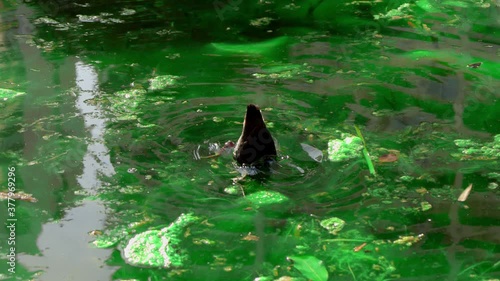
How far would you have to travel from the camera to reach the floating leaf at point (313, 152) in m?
2.37

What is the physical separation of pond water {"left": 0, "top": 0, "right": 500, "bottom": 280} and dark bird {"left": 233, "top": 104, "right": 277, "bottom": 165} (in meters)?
0.06

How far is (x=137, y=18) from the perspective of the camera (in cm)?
353

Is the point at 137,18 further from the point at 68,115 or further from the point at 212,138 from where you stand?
the point at 212,138

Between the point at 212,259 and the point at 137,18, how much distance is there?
5.95 ft

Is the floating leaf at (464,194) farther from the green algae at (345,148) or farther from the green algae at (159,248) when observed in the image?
the green algae at (159,248)

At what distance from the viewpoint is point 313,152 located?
240 centimetres

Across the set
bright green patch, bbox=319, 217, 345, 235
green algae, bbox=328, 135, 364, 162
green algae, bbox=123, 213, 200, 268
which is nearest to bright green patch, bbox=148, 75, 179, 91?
green algae, bbox=328, 135, 364, 162

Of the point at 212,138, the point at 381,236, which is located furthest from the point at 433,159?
the point at 212,138

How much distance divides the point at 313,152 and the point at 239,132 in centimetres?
27

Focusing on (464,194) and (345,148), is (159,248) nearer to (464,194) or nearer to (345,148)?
(345,148)

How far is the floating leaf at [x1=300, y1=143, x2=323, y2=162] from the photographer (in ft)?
7.76

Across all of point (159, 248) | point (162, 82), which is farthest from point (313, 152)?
point (162, 82)

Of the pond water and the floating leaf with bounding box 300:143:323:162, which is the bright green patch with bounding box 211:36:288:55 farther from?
the floating leaf with bounding box 300:143:323:162

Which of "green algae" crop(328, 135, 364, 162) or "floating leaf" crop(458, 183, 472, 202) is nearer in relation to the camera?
"floating leaf" crop(458, 183, 472, 202)
